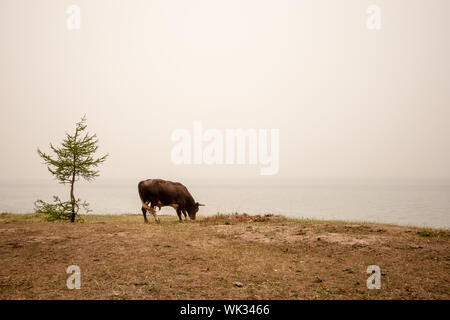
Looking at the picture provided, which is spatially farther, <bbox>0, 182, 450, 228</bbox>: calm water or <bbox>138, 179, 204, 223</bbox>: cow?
<bbox>0, 182, 450, 228</bbox>: calm water

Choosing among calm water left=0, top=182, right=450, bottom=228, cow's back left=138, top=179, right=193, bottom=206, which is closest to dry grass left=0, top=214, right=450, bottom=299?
cow's back left=138, top=179, right=193, bottom=206

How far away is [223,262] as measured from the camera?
11344 mm

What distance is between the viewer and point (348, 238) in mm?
14305

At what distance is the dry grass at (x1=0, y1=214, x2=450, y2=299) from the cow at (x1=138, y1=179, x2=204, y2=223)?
4.78 metres

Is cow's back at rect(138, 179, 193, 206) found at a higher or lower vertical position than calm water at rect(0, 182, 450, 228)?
higher

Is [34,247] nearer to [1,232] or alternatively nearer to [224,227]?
[1,232]

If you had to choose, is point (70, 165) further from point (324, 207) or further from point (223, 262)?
point (324, 207)

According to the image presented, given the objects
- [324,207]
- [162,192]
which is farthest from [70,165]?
[324,207]

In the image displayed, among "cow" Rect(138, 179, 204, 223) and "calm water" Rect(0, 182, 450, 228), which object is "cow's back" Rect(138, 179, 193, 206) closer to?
"cow" Rect(138, 179, 204, 223)

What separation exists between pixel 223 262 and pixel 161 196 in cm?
1185

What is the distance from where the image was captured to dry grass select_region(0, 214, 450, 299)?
28.3 feet
